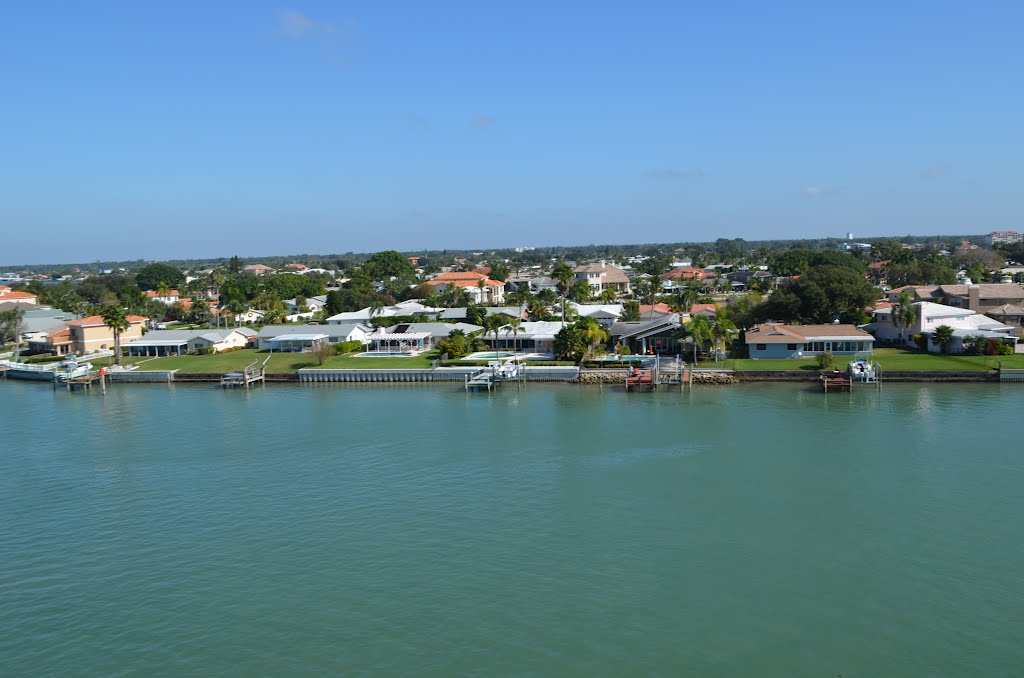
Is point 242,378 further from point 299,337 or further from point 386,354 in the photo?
point 386,354

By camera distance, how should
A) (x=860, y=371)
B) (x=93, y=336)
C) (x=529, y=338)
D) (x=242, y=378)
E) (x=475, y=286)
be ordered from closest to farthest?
1. (x=860, y=371)
2. (x=242, y=378)
3. (x=529, y=338)
4. (x=93, y=336)
5. (x=475, y=286)

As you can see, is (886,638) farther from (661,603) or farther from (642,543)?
(642,543)

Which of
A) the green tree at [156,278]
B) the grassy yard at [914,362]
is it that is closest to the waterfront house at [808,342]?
the grassy yard at [914,362]

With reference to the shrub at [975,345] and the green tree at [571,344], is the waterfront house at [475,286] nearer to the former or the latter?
the green tree at [571,344]

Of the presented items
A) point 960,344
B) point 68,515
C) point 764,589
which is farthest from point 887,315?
point 68,515

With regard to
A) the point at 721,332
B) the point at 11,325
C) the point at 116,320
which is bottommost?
the point at 721,332

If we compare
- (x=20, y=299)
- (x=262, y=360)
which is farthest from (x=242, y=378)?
(x=20, y=299)
